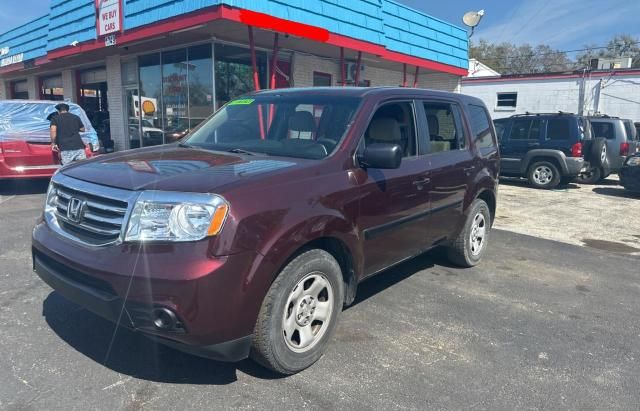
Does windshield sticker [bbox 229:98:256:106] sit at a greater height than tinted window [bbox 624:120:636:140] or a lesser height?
greater

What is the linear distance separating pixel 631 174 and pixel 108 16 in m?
13.0

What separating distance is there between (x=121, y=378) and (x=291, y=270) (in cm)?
127

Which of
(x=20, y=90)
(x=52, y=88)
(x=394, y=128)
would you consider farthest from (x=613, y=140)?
(x=20, y=90)

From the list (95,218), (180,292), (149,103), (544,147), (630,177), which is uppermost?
(149,103)

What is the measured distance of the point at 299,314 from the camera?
10.2 feet

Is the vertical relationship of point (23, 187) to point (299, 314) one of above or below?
below

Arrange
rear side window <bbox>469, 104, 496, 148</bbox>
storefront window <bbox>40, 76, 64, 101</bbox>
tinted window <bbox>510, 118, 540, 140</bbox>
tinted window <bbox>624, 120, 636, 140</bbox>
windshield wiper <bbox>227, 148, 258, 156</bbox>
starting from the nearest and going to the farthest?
windshield wiper <bbox>227, 148, 258, 156</bbox>, rear side window <bbox>469, 104, 496, 148</bbox>, tinted window <bbox>510, 118, 540, 140</bbox>, tinted window <bbox>624, 120, 636, 140</bbox>, storefront window <bbox>40, 76, 64, 101</bbox>

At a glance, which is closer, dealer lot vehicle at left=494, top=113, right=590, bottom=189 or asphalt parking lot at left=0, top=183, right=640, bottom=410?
asphalt parking lot at left=0, top=183, right=640, bottom=410

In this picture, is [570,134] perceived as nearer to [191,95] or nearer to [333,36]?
[333,36]

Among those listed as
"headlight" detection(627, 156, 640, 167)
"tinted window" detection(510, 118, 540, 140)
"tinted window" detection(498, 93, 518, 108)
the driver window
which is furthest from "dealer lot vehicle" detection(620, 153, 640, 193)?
"tinted window" detection(498, 93, 518, 108)

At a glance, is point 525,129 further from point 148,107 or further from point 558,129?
point 148,107

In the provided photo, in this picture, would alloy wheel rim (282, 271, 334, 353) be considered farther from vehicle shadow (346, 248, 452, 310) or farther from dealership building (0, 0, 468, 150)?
dealership building (0, 0, 468, 150)

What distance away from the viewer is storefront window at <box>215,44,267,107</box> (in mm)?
11484

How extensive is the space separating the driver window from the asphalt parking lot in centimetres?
146
